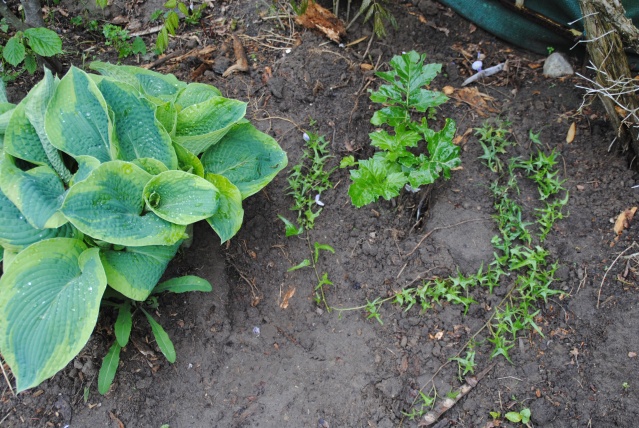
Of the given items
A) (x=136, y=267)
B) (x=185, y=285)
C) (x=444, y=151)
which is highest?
(x=444, y=151)

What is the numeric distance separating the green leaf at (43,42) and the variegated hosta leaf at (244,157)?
0.83 meters

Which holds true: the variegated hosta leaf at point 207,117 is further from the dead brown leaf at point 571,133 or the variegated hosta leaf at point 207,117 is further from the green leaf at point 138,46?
the dead brown leaf at point 571,133

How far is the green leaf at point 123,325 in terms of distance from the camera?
6.84ft

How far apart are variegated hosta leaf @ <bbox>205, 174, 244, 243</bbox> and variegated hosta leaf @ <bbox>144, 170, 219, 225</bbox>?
9 centimetres

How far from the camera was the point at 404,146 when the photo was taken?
7.34ft

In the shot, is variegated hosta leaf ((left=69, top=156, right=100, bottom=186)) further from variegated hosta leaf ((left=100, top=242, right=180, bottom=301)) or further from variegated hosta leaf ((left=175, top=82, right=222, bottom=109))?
variegated hosta leaf ((left=175, top=82, right=222, bottom=109))

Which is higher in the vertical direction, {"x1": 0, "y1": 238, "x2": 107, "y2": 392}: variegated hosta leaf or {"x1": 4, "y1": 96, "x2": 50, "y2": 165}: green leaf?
{"x1": 4, "y1": 96, "x2": 50, "y2": 165}: green leaf

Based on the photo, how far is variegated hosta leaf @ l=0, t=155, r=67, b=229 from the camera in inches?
72.1

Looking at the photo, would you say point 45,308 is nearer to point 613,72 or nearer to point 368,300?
point 368,300

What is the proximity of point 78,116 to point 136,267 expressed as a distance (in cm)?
57

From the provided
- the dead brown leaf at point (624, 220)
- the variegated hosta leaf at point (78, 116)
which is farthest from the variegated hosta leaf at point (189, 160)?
the dead brown leaf at point (624, 220)

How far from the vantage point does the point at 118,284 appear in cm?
194


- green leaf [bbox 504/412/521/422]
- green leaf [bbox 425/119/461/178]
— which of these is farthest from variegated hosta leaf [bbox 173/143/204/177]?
green leaf [bbox 504/412/521/422]

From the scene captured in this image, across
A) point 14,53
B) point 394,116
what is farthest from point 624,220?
point 14,53
